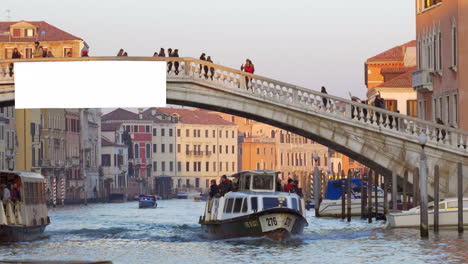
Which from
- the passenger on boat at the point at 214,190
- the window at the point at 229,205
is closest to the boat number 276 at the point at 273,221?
the window at the point at 229,205

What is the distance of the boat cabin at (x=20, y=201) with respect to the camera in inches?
1227

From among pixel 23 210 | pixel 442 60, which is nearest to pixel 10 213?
pixel 23 210

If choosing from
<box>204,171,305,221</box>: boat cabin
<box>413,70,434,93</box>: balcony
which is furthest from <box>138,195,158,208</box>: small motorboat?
<box>204,171,305,221</box>: boat cabin

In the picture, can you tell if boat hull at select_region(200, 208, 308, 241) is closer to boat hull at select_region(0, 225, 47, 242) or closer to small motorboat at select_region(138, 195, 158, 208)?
boat hull at select_region(0, 225, 47, 242)

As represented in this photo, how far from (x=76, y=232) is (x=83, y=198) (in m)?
53.7

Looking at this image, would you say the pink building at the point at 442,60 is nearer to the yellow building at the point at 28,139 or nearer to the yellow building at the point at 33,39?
the yellow building at the point at 28,139

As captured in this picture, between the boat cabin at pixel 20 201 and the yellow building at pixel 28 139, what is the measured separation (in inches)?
1502

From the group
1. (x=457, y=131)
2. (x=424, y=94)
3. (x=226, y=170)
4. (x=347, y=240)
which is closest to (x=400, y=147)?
(x=457, y=131)

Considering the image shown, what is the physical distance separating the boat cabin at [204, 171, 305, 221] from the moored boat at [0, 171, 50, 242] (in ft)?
13.6

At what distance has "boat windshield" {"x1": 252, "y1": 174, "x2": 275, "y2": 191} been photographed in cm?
3200

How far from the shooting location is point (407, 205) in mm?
36406

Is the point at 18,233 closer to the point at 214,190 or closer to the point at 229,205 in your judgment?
the point at 229,205

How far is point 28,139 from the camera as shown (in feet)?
250

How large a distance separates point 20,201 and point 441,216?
9.28 metres
